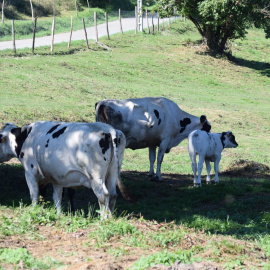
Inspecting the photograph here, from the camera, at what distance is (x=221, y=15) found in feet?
132

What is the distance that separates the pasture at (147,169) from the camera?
7910 millimetres

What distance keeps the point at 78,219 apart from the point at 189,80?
101 feet

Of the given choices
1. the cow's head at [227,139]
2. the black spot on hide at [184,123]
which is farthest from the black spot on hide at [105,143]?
the black spot on hide at [184,123]

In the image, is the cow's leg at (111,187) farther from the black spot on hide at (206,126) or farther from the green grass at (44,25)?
the green grass at (44,25)

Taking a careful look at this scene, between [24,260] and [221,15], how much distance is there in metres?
35.6

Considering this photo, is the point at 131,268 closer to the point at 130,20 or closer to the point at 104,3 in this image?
the point at 130,20

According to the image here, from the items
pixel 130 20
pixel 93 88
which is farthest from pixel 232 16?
pixel 130 20

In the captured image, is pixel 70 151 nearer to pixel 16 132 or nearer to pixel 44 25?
pixel 16 132

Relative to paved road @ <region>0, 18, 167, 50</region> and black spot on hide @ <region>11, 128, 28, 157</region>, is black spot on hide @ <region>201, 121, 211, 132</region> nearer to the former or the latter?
black spot on hide @ <region>11, 128, 28, 157</region>

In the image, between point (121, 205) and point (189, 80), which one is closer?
point (121, 205)

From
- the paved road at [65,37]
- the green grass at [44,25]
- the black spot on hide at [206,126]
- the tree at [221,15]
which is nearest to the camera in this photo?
the black spot on hide at [206,126]

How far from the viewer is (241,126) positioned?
27953 mm

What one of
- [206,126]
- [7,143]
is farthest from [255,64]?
[7,143]

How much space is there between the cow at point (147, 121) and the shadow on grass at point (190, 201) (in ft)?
3.78
